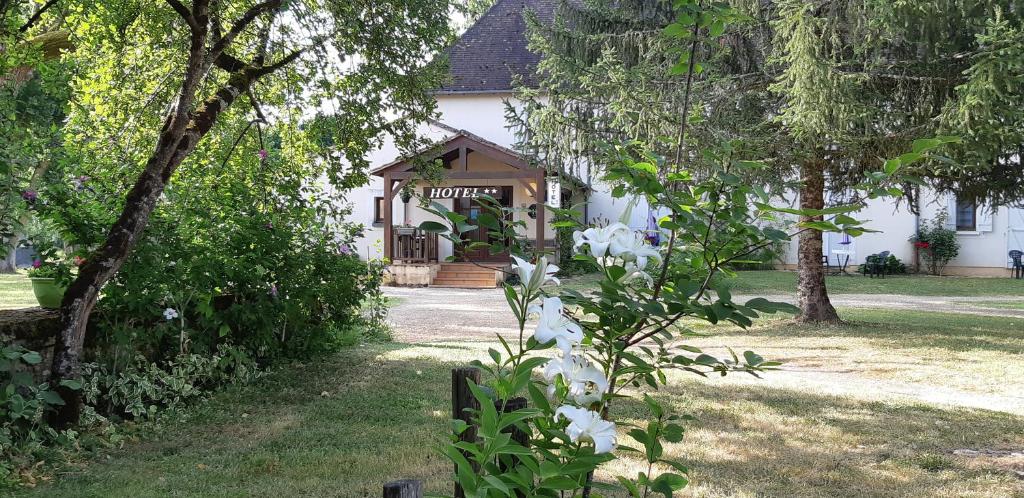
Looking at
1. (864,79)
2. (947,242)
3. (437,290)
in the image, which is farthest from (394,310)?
(947,242)

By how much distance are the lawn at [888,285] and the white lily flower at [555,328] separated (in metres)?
15.4

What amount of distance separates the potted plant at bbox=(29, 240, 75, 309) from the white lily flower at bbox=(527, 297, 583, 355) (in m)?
4.48

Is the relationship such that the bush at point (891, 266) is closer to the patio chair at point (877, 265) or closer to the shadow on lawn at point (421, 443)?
the patio chair at point (877, 265)

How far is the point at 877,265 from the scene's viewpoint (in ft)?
75.1

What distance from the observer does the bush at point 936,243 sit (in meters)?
23.0

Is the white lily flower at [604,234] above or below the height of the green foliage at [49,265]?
above

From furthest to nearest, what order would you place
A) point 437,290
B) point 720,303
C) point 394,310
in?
point 437,290
point 394,310
point 720,303

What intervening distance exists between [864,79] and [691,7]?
8.00 m

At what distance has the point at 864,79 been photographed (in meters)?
8.73

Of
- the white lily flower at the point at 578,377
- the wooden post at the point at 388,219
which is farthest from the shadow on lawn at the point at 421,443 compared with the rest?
the wooden post at the point at 388,219

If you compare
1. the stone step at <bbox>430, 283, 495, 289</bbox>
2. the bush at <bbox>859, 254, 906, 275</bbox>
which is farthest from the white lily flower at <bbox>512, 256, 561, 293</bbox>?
the bush at <bbox>859, 254, 906, 275</bbox>

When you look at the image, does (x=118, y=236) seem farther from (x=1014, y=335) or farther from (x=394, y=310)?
(x=1014, y=335)

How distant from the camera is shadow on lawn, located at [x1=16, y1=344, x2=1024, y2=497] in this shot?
3.95m

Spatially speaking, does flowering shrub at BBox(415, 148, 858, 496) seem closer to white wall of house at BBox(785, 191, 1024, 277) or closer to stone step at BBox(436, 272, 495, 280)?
stone step at BBox(436, 272, 495, 280)
